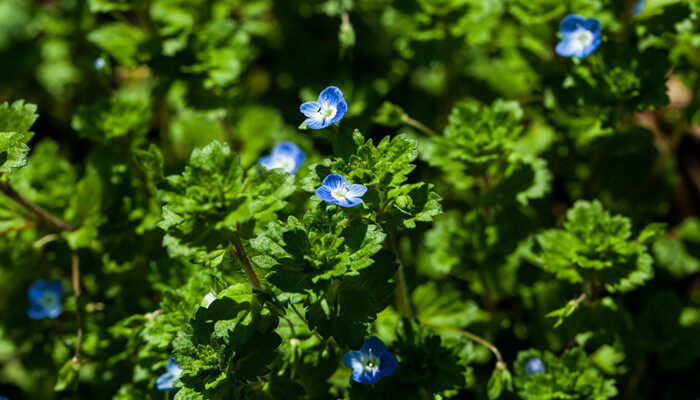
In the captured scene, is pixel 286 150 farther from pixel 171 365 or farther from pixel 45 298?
pixel 45 298

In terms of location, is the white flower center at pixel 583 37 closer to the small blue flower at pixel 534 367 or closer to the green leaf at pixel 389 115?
the green leaf at pixel 389 115

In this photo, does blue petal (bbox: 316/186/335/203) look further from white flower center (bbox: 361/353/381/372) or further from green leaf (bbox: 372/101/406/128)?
green leaf (bbox: 372/101/406/128)

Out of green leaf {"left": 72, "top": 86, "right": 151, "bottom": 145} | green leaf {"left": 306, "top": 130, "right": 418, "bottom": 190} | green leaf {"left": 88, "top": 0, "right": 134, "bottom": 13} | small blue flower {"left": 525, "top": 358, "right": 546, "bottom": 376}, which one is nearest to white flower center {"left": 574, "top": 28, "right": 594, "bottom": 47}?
green leaf {"left": 306, "top": 130, "right": 418, "bottom": 190}

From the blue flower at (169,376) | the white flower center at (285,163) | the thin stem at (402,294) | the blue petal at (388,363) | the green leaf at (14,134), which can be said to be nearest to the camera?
the green leaf at (14,134)

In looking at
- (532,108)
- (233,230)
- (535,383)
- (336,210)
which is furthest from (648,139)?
(233,230)

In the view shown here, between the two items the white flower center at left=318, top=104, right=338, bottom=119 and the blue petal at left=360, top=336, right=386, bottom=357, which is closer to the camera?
the white flower center at left=318, top=104, right=338, bottom=119

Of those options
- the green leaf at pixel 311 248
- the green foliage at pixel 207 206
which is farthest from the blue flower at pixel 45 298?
the green leaf at pixel 311 248

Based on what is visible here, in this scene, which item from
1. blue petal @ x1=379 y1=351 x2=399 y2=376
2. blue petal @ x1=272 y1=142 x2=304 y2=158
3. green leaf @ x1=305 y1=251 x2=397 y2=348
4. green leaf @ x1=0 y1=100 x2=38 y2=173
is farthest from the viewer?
blue petal @ x1=272 y1=142 x2=304 y2=158
